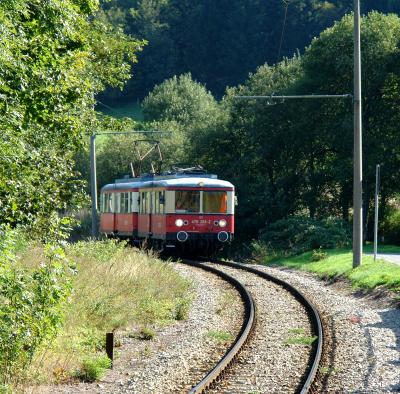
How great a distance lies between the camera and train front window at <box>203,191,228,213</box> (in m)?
34.9

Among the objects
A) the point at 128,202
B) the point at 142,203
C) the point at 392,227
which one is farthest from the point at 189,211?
the point at 392,227

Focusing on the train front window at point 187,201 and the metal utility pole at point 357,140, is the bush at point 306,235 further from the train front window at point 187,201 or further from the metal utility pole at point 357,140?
the metal utility pole at point 357,140

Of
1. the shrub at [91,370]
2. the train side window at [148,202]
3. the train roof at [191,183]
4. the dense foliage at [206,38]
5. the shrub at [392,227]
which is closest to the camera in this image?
the shrub at [91,370]

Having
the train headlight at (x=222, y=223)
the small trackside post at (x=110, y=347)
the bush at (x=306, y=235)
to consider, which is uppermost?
the train headlight at (x=222, y=223)

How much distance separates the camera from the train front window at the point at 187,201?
34.4 m

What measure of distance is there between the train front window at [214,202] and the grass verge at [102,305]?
27.9ft

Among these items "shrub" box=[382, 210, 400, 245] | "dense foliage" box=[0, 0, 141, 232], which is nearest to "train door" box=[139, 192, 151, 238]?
"shrub" box=[382, 210, 400, 245]

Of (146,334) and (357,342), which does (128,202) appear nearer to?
(146,334)

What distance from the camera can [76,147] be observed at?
749 inches

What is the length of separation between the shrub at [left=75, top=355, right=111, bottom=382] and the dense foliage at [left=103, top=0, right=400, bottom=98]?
93.1 m

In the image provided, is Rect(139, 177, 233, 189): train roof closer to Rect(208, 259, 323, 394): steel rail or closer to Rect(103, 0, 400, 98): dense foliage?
Rect(208, 259, 323, 394): steel rail

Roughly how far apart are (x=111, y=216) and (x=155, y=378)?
105 ft

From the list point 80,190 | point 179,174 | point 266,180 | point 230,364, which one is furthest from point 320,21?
point 230,364

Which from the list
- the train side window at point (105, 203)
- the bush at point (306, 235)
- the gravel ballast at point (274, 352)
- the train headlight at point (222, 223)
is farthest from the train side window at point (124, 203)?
the gravel ballast at point (274, 352)
